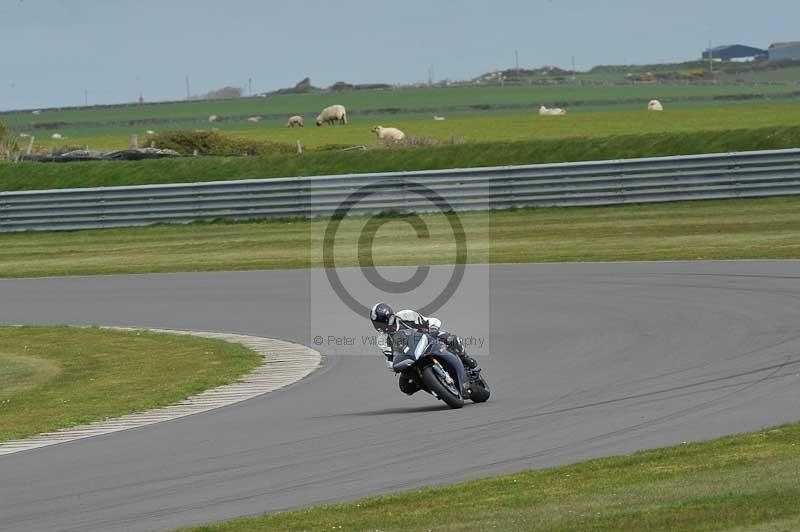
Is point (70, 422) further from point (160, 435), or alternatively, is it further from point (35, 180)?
point (35, 180)

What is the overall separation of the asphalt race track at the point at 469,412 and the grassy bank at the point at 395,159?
55.6ft

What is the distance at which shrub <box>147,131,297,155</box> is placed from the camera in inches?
2057

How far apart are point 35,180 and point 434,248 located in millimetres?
16960

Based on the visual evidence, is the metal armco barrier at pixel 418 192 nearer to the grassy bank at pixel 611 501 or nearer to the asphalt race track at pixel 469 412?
the asphalt race track at pixel 469 412

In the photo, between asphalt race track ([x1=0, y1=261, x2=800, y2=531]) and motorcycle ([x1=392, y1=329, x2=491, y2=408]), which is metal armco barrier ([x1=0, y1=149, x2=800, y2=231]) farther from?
motorcycle ([x1=392, y1=329, x2=491, y2=408])

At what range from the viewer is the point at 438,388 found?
12.8 m

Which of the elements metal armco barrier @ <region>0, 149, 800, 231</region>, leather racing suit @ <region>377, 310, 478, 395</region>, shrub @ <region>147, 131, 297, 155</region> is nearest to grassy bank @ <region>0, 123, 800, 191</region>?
metal armco barrier @ <region>0, 149, 800, 231</region>

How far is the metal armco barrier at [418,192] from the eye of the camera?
32.5m

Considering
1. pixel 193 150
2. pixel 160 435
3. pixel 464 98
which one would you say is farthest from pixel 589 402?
pixel 464 98

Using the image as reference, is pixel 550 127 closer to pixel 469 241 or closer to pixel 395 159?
pixel 395 159

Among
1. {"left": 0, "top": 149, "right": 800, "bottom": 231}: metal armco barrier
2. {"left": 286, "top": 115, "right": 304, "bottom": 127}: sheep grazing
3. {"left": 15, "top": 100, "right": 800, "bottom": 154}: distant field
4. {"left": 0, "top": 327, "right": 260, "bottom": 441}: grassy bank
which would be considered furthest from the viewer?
{"left": 286, "top": 115, "right": 304, "bottom": 127}: sheep grazing

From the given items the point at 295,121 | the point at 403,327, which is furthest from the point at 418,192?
the point at 295,121

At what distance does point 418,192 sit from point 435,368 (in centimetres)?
2080

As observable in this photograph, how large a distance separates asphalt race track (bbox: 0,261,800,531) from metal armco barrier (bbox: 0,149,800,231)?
11336mm
